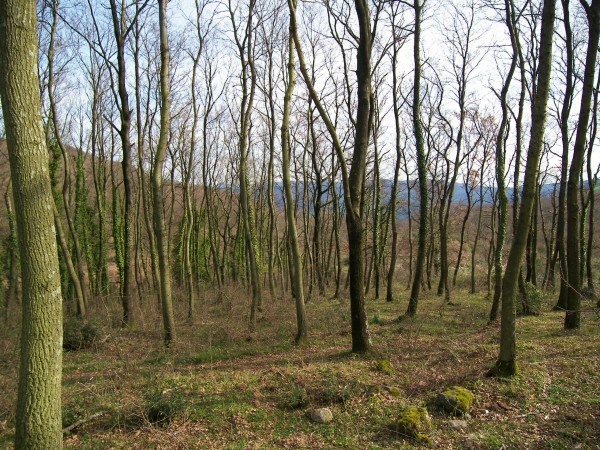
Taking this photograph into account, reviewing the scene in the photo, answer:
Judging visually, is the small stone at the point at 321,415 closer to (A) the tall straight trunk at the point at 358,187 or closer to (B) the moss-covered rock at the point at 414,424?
(B) the moss-covered rock at the point at 414,424

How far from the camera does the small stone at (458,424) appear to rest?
4633 millimetres

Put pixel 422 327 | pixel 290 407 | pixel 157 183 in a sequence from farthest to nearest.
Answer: pixel 422 327 → pixel 157 183 → pixel 290 407

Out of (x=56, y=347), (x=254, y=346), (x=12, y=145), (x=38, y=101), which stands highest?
(x=38, y=101)

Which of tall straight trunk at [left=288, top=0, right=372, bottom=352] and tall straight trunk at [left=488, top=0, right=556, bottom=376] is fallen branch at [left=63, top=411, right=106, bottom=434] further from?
tall straight trunk at [left=488, top=0, right=556, bottom=376]

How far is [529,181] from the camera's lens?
5.48 metres

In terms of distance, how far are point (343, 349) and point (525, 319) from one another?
5.89m

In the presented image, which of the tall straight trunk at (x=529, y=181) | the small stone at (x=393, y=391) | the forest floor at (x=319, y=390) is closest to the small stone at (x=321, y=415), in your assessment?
the forest floor at (x=319, y=390)

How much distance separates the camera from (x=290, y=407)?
5.25 metres

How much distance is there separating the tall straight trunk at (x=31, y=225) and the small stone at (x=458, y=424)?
14.2 feet

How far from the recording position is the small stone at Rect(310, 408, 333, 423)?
16.0ft

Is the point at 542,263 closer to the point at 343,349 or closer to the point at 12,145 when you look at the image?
the point at 343,349

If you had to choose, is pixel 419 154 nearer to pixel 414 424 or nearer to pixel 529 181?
pixel 529 181

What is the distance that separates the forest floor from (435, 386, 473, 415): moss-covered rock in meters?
0.13

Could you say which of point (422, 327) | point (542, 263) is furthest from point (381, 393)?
point (542, 263)
